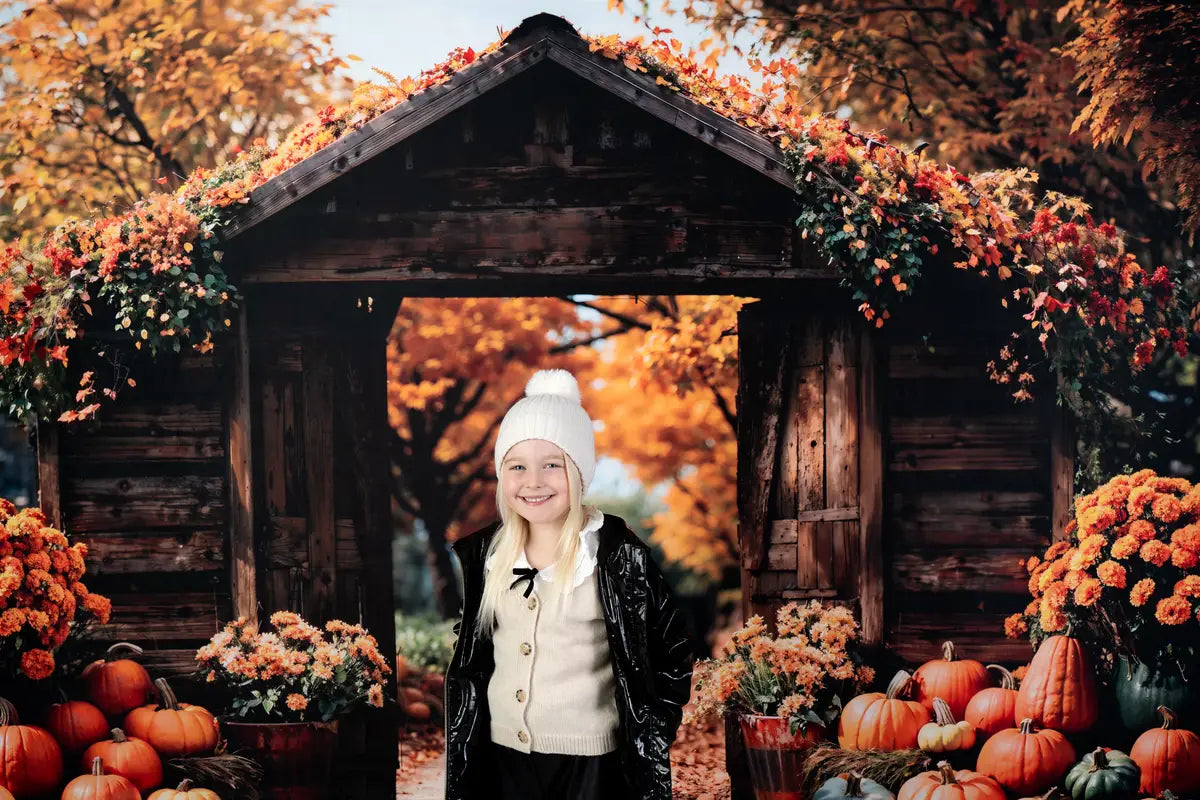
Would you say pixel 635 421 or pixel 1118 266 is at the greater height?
pixel 1118 266

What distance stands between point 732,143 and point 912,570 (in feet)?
7.45

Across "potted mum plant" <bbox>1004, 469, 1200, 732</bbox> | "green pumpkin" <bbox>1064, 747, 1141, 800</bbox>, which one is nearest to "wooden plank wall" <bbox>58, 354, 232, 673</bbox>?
"green pumpkin" <bbox>1064, 747, 1141, 800</bbox>

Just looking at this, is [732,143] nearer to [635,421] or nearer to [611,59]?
[611,59]

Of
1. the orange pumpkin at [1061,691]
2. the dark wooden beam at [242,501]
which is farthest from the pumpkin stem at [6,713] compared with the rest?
the orange pumpkin at [1061,691]

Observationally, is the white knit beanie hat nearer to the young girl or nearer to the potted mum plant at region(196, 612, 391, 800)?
the young girl

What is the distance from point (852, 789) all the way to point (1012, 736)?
75 centimetres

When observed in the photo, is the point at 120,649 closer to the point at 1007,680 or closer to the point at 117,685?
the point at 117,685

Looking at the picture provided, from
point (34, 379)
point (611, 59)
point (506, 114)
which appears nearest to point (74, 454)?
point (34, 379)

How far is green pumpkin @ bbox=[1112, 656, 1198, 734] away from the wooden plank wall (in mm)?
4231

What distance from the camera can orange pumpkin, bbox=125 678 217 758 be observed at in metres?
5.03

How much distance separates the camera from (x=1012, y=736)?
16.1ft

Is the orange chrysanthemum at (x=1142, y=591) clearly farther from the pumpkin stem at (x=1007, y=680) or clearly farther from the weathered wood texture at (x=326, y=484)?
the weathered wood texture at (x=326, y=484)

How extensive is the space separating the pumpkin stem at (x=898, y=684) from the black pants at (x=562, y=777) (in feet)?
7.73

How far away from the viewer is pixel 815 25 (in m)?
7.29
